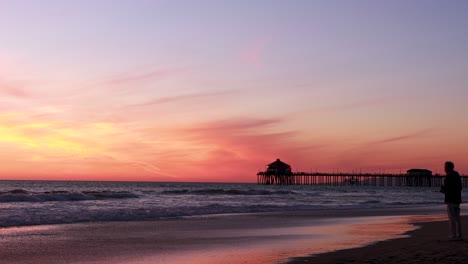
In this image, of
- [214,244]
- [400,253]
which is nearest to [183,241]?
[214,244]

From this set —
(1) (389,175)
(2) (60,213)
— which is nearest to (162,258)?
(2) (60,213)

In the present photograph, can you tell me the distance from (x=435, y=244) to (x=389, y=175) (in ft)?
459

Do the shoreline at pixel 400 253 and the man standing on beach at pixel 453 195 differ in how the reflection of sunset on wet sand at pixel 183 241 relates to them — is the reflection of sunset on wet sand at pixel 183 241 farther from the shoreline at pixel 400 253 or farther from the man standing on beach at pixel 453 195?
the man standing on beach at pixel 453 195

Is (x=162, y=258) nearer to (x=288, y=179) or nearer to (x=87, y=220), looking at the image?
(x=87, y=220)

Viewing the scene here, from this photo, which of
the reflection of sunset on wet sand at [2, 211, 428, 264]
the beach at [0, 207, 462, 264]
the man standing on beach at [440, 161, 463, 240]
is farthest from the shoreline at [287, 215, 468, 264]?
the reflection of sunset on wet sand at [2, 211, 428, 264]

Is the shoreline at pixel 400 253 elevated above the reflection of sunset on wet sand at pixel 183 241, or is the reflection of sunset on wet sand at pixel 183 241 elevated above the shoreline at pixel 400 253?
the shoreline at pixel 400 253

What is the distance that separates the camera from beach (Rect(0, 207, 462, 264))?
A: 34.8 feet

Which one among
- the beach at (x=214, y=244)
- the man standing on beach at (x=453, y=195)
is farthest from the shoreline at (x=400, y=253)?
the man standing on beach at (x=453, y=195)

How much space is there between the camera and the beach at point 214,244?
10.6 m

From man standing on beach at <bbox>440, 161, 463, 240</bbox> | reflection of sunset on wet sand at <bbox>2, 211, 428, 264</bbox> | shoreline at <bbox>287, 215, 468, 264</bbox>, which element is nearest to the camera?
shoreline at <bbox>287, 215, 468, 264</bbox>

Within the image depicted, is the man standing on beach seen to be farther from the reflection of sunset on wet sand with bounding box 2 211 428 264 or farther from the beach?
the reflection of sunset on wet sand with bounding box 2 211 428 264

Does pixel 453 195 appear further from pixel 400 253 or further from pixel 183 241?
pixel 183 241

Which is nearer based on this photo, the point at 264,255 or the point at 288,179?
the point at 264,255

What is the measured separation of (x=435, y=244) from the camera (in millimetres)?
12297
